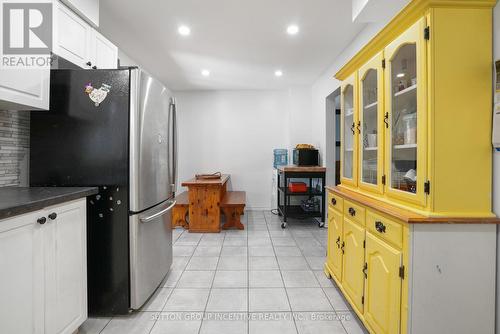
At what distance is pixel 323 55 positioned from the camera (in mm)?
3410

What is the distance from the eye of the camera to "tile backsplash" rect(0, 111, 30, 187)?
161 centimetres

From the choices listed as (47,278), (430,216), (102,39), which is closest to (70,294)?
(47,278)

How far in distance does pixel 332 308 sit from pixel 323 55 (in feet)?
10.2

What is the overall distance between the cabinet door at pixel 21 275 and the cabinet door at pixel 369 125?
77.5 inches

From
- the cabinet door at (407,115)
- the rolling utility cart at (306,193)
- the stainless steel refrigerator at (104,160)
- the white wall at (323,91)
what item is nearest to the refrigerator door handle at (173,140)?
the stainless steel refrigerator at (104,160)

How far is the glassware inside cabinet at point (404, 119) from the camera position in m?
1.38

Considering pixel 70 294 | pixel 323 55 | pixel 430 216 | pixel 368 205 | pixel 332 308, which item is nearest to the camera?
pixel 430 216

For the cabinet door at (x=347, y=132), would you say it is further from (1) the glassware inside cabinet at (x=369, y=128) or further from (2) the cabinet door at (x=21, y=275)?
(2) the cabinet door at (x=21, y=275)

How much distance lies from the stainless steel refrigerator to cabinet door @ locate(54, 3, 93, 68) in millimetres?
301

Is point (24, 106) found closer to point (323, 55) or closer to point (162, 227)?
point (162, 227)

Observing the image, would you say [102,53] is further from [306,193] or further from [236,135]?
[306,193]

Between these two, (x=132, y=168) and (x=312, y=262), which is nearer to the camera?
(x=132, y=168)

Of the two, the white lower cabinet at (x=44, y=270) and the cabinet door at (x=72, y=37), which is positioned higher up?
the cabinet door at (x=72, y=37)

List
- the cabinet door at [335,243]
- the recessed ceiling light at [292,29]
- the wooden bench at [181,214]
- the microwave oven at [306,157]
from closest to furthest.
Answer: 1. the cabinet door at [335,243]
2. the recessed ceiling light at [292,29]
3. the wooden bench at [181,214]
4. the microwave oven at [306,157]
